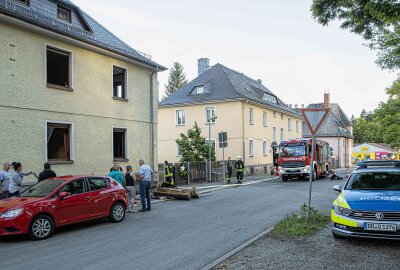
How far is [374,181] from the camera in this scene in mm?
8727

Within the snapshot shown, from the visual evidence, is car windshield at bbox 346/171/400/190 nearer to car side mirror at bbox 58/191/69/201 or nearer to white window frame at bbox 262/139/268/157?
car side mirror at bbox 58/191/69/201

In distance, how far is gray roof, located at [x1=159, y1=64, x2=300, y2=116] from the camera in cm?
3625

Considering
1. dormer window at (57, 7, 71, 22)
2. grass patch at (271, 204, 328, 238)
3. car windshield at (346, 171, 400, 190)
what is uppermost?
dormer window at (57, 7, 71, 22)

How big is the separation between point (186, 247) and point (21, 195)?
495cm

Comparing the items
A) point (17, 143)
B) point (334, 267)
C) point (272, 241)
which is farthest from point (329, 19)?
point (17, 143)

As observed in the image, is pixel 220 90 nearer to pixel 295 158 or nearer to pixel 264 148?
pixel 264 148

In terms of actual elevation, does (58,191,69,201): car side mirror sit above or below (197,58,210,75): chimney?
below

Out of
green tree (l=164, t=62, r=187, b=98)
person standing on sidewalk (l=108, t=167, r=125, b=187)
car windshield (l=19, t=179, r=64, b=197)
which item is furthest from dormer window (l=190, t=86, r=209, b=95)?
green tree (l=164, t=62, r=187, b=98)

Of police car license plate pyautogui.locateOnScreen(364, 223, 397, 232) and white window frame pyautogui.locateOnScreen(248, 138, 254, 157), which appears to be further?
white window frame pyautogui.locateOnScreen(248, 138, 254, 157)

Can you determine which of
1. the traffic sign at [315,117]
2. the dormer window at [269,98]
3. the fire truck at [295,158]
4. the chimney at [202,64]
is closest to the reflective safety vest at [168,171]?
the fire truck at [295,158]

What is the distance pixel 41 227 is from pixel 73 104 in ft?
26.5

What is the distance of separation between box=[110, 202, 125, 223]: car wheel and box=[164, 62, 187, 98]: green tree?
66849 millimetres

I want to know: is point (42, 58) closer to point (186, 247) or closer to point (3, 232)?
point (3, 232)

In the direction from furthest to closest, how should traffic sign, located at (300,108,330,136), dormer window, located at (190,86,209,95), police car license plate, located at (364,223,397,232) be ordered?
dormer window, located at (190,86,209,95), traffic sign, located at (300,108,330,136), police car license plate, located at (364,223,397,232)
